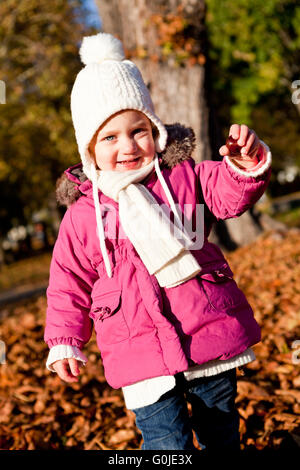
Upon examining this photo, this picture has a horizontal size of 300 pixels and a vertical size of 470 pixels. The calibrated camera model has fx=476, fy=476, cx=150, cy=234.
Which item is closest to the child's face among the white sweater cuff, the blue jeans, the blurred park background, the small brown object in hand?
the small brown object in hand

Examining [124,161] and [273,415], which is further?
[273,415]

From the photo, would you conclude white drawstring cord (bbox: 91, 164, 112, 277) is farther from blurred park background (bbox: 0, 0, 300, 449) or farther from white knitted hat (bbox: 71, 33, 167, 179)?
blurred park background (bbox: 0, 0, 300, 449)

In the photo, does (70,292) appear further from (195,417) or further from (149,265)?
(195,417)

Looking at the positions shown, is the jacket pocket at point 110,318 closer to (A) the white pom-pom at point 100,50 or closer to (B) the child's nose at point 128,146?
(B) the child's nose at point 128,146

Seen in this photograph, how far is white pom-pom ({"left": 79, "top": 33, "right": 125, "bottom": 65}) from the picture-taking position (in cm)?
226

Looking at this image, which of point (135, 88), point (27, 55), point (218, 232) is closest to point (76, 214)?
point (135, 88)

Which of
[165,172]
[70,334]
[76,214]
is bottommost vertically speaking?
[70,334]

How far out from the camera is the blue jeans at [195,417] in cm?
201

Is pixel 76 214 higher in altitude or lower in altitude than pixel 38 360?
higher

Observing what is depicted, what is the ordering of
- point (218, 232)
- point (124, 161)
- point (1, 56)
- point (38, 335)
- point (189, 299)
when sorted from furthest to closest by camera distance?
1. point (1, 56)
2. point (218, 232)
3. point (38, 335)
4. point (124, 161)
5. point (189, 299)

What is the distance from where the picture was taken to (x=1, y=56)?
12.7 m

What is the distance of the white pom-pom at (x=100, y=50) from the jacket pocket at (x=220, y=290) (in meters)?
1.13

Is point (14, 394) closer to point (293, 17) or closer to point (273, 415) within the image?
point (273, 415)

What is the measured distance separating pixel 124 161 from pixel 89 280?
57cm
